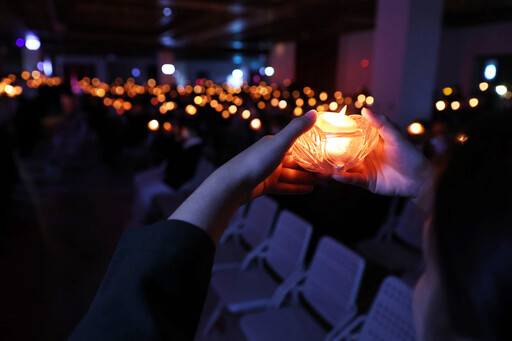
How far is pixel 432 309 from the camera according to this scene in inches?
19.2

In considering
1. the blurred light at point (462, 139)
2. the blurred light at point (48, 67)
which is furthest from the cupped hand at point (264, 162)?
the blurred light at point (48, 67)

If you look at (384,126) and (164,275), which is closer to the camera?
(164,275)

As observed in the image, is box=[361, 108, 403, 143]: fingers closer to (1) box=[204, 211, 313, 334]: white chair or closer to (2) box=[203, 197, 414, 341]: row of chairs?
(2) box=[203, 197, 414, 341]: row of chairs

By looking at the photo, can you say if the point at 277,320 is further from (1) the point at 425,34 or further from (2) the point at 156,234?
(1) the point at 425,34

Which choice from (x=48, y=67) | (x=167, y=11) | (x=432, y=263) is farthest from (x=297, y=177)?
(x=48, y=67)

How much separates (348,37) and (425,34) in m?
10.8

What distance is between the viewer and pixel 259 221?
353cm

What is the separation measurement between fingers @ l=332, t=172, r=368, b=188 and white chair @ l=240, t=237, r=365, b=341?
1383 mm

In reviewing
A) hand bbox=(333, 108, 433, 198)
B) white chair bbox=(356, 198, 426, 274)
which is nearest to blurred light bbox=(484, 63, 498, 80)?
white chair bbox=(356, 198, 426, 274)

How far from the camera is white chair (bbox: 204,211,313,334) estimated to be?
267 centimetres

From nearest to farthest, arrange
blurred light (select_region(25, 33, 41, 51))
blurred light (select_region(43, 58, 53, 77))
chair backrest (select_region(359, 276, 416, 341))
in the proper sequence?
chair backrest (select_region(359, 276, 416, 341)) < blurred light (select_region(25, 33, 41, 51)) < blurred light (select_region(43, 58, 53, 77))

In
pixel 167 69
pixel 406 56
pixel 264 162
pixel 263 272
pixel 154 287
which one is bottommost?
pixel 263 272

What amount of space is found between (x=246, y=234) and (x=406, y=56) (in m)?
3.81

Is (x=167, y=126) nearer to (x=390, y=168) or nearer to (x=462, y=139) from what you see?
(x=390, y=168)
